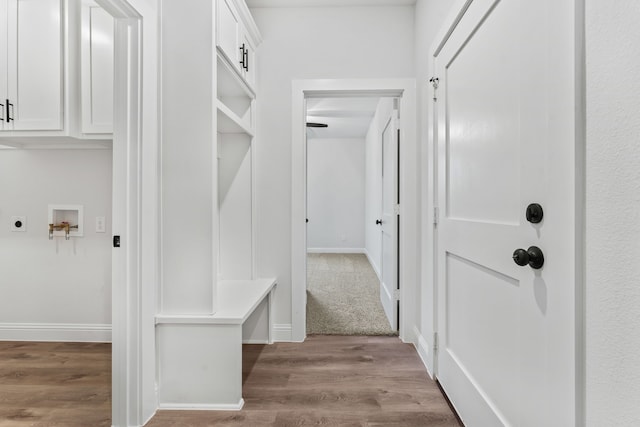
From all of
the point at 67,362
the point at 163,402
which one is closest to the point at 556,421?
the point at 163,402

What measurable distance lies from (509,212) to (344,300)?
276cm

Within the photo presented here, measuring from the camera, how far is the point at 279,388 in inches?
78.7

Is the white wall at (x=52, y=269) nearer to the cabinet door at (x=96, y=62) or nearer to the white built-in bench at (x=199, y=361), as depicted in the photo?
the cabinet door at (x=96, y=62)

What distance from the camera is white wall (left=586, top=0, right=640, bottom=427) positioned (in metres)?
0.70

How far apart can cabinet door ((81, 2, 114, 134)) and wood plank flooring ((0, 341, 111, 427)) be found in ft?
5.17

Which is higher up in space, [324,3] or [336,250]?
[324,3]

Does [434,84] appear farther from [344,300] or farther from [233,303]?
[344,300]

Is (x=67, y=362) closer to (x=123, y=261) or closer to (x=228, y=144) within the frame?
(x=123, y=261)

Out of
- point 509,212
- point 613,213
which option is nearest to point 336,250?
point 509,212

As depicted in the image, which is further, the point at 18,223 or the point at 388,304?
the point at 388,304

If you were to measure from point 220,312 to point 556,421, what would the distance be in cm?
148

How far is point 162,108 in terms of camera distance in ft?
5.95

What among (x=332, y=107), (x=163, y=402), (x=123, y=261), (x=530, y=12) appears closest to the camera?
(x=530, y=12)

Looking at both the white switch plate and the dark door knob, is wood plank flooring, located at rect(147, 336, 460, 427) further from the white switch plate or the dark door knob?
the white switch plate
